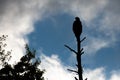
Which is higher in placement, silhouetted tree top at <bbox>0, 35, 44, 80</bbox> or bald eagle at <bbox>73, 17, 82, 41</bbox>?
silhouetted tree top at <bbox>0, 35, 44, 80</bbox>

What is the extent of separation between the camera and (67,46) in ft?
38.0

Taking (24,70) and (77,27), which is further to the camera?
(24,70)

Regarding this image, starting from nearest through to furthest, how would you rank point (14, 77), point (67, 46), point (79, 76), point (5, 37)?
point (79, 76), point (67, 46), point (14, 77), point (5, 37)

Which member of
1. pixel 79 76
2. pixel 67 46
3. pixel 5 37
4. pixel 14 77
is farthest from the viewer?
pixel 5 37

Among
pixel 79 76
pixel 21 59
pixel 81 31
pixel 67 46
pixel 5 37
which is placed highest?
pixel 5 37

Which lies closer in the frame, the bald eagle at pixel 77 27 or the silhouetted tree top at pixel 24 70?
the bald eagle at pixel 77 27

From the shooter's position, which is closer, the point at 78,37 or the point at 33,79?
the point at 78,37

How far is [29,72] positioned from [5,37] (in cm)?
687

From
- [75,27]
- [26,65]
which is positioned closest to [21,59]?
[26,65]

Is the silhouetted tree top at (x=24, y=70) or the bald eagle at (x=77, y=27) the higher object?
the silhouetted tree top at (x=24, y=70)

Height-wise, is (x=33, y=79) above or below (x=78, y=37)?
above

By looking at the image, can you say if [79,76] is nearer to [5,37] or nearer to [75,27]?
[75,27]

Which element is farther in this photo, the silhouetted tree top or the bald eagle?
the silhouetted tree top

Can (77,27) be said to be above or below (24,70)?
below
